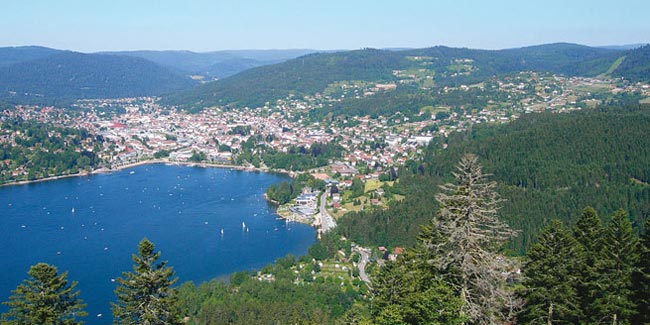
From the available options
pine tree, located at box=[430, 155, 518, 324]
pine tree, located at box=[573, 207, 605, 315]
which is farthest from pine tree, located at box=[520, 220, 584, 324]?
pine tree, located at box=[430, 155, 518, 324]

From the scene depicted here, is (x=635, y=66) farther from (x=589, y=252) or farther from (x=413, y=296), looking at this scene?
(x=413, y=296)

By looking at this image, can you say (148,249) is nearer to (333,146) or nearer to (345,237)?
(345,237)

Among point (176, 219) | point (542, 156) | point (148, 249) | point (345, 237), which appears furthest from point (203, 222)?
point (148, 249)

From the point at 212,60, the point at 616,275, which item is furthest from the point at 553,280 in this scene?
the point at 212,60

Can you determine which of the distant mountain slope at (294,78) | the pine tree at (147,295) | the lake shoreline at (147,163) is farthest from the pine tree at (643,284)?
the distant mountain slope at (294,78)

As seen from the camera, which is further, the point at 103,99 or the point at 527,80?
the point at 103,99

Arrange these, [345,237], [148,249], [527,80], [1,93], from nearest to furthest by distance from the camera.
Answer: [148,249] → [345,237] → [527,80] → [1,93]
